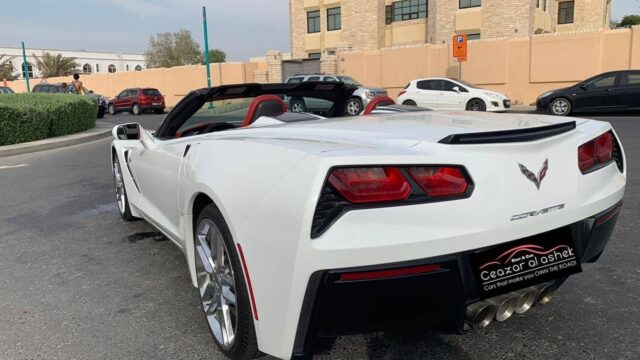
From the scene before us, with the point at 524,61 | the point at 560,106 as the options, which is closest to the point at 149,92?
the point at 524,61

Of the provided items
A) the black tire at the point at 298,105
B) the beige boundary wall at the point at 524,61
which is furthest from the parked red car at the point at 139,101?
the black tire at the point at 298,105

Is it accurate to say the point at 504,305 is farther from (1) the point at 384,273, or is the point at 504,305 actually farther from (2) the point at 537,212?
(1) the point at 384,273

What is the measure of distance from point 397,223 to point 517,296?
0.69 metres

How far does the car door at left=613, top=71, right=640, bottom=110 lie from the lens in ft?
50.1

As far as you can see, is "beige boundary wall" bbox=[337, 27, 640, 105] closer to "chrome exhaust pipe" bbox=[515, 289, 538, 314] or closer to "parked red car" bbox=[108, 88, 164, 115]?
"parked red car" bbox=[108, 88, 164, 115]

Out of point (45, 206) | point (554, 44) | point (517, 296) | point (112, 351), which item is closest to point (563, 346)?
point (517, 296)

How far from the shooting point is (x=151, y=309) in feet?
10.3

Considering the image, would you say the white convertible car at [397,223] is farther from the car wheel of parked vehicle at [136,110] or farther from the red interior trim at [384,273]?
the car wheel of parked vehicle at [136,110]

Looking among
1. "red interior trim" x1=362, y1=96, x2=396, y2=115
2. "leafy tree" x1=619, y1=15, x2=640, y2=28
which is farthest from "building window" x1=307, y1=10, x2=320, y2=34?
"red interior trim" x1=362, y1=96, x2=396, y2=115

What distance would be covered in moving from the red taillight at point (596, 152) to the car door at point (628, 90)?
1502 centimetres

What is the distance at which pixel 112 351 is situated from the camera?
8.74 feet

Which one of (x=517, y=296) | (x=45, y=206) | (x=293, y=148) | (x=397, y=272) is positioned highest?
(x=293, y=148)

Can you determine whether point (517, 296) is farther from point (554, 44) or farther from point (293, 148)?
point (554, 44)

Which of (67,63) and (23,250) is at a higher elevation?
(67,63)
